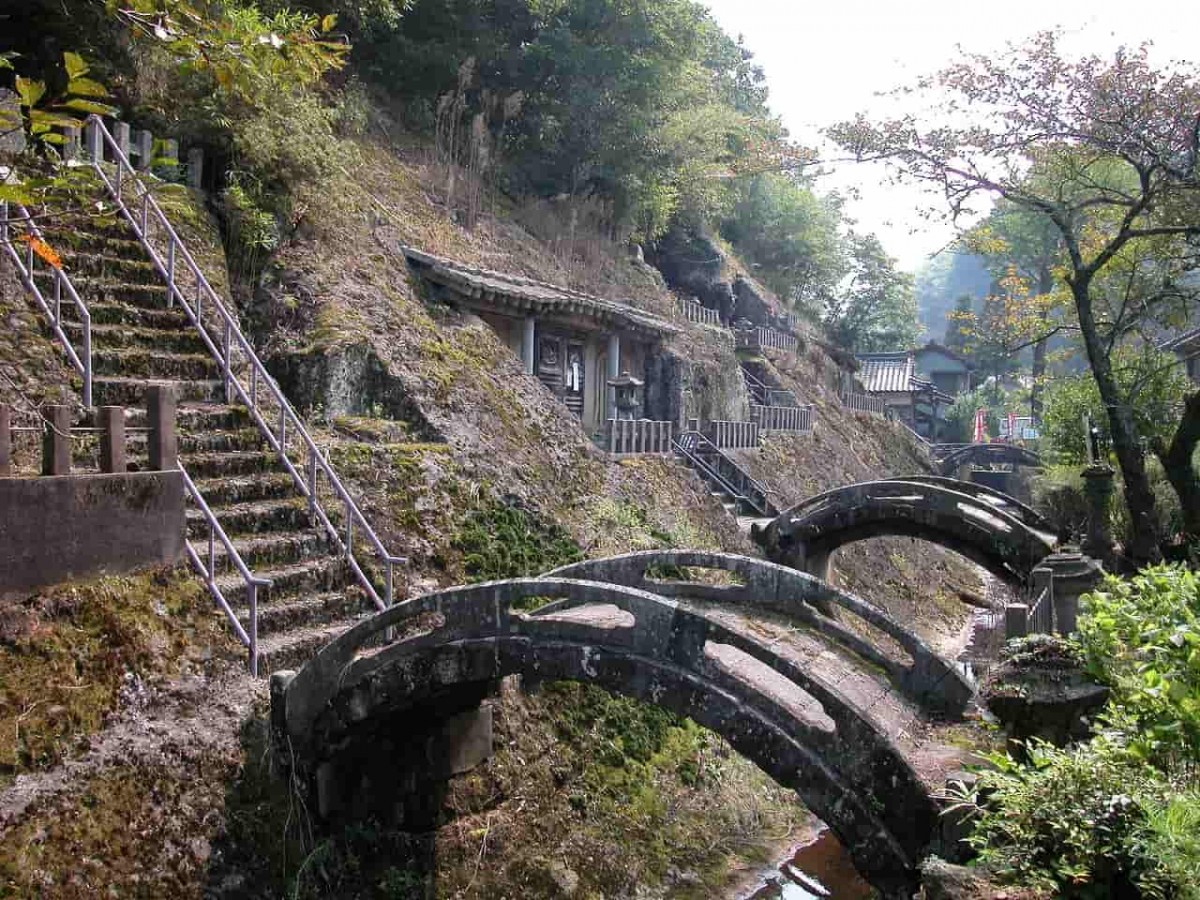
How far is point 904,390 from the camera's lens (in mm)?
49125

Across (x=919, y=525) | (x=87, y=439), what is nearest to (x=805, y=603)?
(x=87, y=439)

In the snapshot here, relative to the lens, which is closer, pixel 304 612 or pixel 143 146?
pixel 304 612

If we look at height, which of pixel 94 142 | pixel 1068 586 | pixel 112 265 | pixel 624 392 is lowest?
pixel 1068 586

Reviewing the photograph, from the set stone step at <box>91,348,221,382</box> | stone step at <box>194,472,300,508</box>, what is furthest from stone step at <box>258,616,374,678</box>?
stone step at <box>91,348,221,382</box>

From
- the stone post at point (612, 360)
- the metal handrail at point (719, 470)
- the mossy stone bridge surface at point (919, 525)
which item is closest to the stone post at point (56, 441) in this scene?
the mossy stone bridge surface at point (919, 525)

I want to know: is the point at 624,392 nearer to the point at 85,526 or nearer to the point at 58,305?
the point at 58,305

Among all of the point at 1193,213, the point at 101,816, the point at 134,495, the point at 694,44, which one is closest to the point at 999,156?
the point at 1193,213

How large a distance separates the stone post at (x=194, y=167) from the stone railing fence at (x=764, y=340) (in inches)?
977

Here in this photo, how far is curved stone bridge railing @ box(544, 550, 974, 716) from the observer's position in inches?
328

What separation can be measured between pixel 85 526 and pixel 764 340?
32.1 meters

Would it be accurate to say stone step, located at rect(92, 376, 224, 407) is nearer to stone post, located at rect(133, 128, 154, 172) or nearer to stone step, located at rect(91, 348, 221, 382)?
stone step, located at rect(91, 348, 221, 382)

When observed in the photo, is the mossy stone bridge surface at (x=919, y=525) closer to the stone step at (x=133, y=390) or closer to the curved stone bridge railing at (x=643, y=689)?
the curved stone bridge railing at (x=643, y=689)

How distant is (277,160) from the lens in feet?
45.9

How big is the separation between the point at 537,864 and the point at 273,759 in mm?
3178
